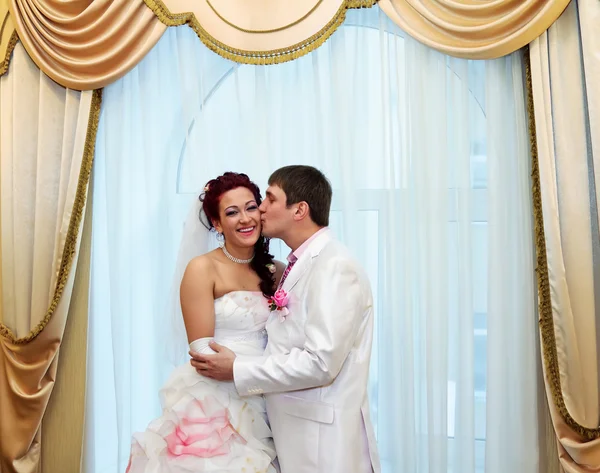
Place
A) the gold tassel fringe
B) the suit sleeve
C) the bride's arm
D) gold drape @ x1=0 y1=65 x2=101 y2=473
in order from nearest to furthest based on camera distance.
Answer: the suit sleeve, the bride's arm, the gold tassel fringe, gold drape @ x1=0 y1=65 x2=101 y2=473

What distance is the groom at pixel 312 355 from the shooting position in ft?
7.07

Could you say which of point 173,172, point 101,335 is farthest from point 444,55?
point 101,335

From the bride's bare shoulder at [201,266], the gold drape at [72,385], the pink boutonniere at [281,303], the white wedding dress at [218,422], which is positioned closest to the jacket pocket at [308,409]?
the white wedding dress at [218,422]

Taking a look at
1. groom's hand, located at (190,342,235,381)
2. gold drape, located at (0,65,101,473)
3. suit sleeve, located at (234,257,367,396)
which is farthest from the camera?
gold drape, located at (0,65,101,473)

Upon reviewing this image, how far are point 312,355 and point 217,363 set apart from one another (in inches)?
14.7

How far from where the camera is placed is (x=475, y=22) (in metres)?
2.86

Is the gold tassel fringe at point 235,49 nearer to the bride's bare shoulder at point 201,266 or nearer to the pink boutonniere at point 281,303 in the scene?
the bride's bare shoulder at point 201,266

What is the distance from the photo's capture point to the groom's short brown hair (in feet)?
7.80

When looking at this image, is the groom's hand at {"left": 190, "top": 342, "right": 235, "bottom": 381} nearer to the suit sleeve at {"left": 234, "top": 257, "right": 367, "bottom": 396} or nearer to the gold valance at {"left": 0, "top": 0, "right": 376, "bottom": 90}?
the suit sleeve at {"left": 234, "top": 257, "right": 367, "bottom": 396}

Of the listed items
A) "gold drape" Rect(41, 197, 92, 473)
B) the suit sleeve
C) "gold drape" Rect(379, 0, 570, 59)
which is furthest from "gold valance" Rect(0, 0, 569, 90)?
the suit sleeve

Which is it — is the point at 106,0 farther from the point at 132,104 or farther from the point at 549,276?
the point at 549,276

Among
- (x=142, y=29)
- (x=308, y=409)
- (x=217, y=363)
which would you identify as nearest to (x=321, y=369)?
(x=308, y=409)

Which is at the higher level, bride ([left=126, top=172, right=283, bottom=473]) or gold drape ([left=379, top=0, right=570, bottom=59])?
gold drape ([left=379, top=0, right=570, bottom=59])

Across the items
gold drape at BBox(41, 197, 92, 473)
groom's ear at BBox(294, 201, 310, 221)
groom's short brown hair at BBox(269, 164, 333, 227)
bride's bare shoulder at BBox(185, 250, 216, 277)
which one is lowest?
gold drape at BBox(41, 197, 92, 473)
